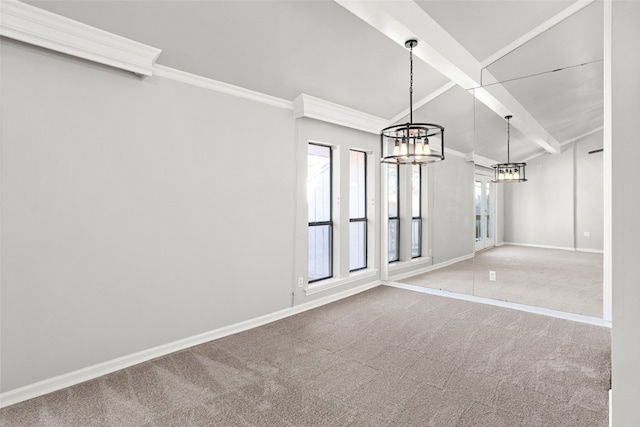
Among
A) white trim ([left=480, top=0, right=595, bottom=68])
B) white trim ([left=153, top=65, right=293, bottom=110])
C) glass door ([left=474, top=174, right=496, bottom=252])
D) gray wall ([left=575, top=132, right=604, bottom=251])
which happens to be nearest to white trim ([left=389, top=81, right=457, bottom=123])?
white trim ([left=480, top=0, right=595, bottom=68])

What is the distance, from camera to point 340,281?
4633 mm

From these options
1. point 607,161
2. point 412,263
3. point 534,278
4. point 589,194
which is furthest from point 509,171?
point 412,263

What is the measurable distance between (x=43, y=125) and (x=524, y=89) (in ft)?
15.6

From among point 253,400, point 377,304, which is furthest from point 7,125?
point 377,304

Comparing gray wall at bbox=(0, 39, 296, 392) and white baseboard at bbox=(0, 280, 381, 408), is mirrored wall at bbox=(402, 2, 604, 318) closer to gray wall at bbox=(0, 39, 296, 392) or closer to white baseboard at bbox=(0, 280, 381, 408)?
white baseboard at bbox=(0, 280, 381, 408)

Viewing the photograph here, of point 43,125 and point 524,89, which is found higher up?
point 524,89

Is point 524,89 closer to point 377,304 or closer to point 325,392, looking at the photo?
point 377,304

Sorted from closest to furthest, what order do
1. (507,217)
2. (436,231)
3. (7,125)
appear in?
(7,125), (507,217), (436,231)

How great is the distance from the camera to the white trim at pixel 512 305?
3650mm

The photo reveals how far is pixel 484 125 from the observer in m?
4.39

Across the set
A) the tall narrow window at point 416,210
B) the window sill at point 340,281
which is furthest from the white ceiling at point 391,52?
the window sill at point 340,281

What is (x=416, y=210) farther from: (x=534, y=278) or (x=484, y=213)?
(x=534, y=278)

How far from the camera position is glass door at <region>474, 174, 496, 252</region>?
14.5 feet
